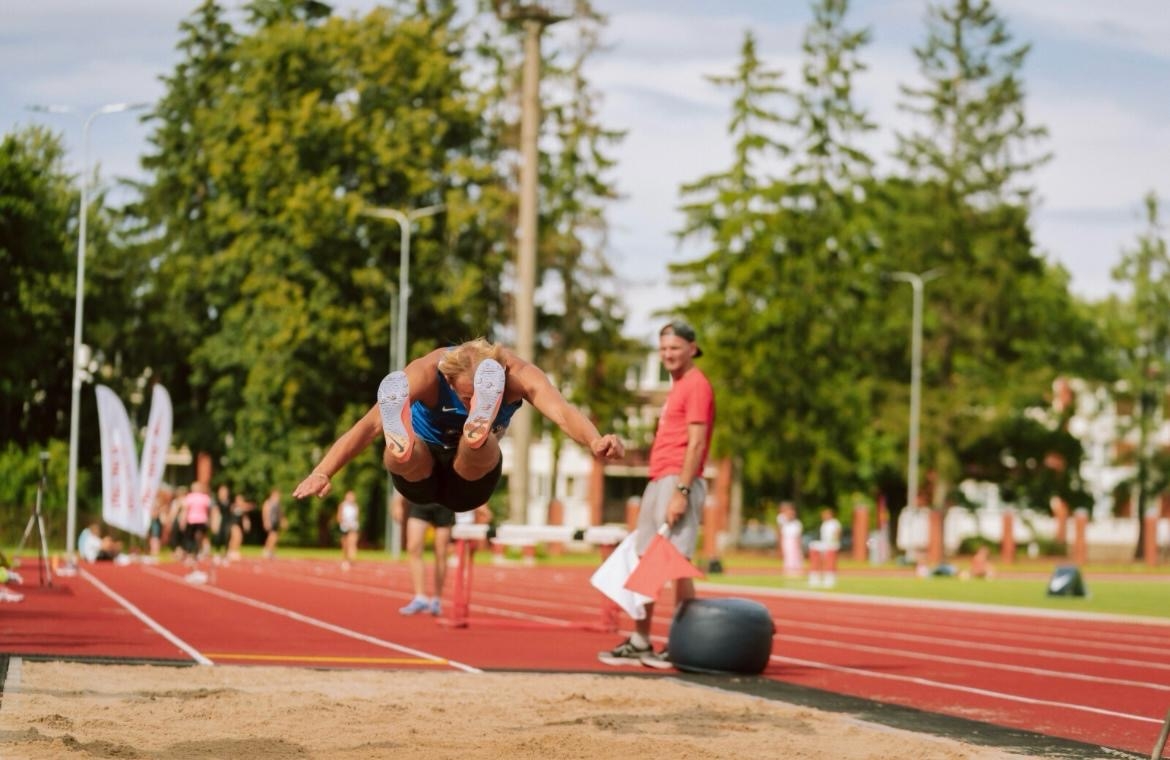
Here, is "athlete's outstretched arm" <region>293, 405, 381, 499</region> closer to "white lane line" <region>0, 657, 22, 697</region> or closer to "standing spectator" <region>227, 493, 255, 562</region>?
"white lane line" <region>0, 657, 22, 697</region>

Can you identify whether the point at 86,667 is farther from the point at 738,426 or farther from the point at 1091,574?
the point at 738,426

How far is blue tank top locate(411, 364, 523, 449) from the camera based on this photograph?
29.8 feet

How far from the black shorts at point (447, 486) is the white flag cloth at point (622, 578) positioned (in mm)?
2977

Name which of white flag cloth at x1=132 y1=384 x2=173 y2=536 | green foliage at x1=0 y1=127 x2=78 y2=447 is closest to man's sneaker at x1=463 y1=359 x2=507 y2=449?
white flag cloth at x1=132 y1=384 x2=173 y2=536

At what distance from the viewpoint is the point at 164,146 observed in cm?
5538

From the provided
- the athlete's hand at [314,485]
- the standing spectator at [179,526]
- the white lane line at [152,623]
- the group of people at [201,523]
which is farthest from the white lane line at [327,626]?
the standing spectator at [179,526]

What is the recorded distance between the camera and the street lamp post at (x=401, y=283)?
47000 millimetres

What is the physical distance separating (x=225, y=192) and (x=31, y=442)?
407 inches

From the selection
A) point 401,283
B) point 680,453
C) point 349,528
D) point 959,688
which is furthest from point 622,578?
point 401,283

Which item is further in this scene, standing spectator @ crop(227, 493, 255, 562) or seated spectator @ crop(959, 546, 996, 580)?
seated spectator @ crop(959, 546, 996, 580)

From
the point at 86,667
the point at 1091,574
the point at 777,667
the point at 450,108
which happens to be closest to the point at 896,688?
the point at 777,667

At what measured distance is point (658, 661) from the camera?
500 inches

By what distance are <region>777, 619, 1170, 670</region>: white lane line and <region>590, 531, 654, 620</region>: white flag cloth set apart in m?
4.73

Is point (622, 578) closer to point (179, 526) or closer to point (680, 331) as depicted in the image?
point (680, 331)
